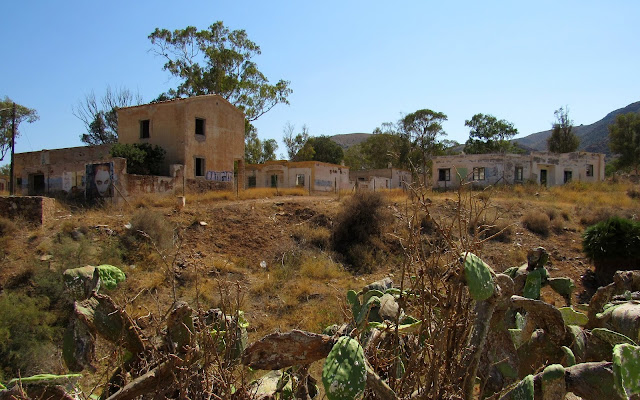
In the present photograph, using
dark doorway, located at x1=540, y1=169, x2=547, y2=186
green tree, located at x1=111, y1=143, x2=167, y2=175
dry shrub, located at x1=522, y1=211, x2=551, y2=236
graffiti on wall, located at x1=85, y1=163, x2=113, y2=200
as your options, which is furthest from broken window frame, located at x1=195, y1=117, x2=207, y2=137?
dark doorway, located at x1=540, y1=169, x2=547, y2=186

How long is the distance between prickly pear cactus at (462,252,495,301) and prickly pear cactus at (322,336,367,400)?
59 centimetres

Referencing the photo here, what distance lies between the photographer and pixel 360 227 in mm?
16234

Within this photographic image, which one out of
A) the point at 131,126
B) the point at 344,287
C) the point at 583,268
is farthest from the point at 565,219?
the point at 131,126

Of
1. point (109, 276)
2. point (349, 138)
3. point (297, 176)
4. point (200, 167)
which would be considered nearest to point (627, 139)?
point (297, 176)

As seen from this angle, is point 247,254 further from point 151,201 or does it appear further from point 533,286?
point 533,286

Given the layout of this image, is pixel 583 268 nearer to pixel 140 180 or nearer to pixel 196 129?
pixel 140 180

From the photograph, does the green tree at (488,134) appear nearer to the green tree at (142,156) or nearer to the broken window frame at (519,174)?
the broken window frame at (519,174)

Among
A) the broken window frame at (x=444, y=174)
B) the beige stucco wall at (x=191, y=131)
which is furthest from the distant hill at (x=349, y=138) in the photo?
the beige stucco wall at (x=191, y=131)

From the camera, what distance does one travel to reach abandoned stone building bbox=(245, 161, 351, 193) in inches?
1183

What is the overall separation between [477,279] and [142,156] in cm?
2217

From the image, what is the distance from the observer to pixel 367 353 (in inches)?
101

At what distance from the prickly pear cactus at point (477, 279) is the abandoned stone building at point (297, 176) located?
89.0ft

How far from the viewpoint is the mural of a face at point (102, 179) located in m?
18.5

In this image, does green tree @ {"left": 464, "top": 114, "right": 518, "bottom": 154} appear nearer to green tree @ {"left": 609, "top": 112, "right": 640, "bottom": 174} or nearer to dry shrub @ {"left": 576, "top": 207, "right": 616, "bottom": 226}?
green tree @ {"left": 609, "top": 112, "right": 640, "bottom": 174}
